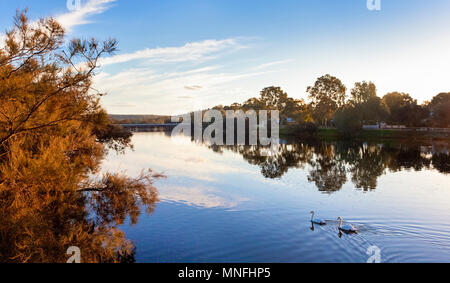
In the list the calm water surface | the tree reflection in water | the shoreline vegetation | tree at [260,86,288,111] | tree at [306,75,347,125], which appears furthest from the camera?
tree at [260,86,288,111]

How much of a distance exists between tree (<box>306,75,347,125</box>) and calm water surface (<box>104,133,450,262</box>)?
65956 millimetres

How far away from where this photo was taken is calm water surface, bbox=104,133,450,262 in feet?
39.3

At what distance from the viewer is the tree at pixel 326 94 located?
94.6m

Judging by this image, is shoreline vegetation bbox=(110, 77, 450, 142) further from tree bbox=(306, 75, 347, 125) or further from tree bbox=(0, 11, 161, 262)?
tree bbox=(0, 11, 161, 262)

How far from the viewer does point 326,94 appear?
95.4 meters

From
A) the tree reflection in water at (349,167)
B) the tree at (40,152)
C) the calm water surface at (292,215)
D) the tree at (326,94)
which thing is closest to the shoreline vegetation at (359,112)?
the tree at (326,94)

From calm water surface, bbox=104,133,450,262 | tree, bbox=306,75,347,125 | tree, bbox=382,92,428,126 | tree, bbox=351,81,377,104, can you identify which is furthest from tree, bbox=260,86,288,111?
calm water surface, bbox=104,133,450,262

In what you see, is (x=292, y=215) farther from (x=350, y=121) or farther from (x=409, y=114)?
(x=409, y=114)

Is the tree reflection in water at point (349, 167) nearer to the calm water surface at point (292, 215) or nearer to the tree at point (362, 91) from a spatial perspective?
the calm water surface at point (292, 215)

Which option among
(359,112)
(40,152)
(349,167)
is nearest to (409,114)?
(359,112)

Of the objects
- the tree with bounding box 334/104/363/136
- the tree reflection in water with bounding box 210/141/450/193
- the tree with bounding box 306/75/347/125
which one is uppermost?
the tree with bounding box 306/75/347/125
